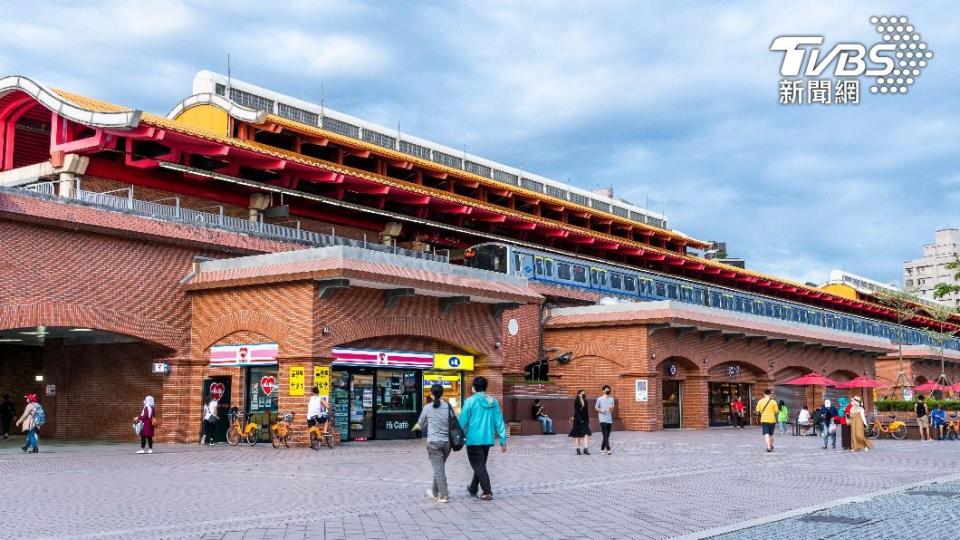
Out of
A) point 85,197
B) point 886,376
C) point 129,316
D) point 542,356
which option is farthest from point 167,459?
point 886,376

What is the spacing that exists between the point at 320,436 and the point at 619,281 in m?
25.5

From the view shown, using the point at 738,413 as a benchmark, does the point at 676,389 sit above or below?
above

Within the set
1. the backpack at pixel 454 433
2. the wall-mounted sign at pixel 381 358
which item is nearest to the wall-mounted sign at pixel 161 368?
the wall-mounted sign at pixel 381 358

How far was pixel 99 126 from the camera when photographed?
29641 millimetres

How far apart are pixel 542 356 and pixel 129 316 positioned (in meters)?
16.9

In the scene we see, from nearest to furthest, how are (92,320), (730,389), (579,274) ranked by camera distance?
(92,320) < (730,389) < (579,274)

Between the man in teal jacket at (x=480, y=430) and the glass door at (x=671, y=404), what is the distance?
24982 millimetres

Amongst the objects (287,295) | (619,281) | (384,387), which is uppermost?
(619,281)

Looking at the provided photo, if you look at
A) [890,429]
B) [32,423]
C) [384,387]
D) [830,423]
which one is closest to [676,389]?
[890,429]

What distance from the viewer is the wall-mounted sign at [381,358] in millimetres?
25141

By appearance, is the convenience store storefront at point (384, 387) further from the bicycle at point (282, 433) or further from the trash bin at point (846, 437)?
the trash bin at point (846, 437)

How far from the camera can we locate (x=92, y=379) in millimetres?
29094

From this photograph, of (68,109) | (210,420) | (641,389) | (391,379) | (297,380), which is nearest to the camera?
(297,380)

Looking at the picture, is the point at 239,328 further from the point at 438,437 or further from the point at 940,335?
the point at 940,335
